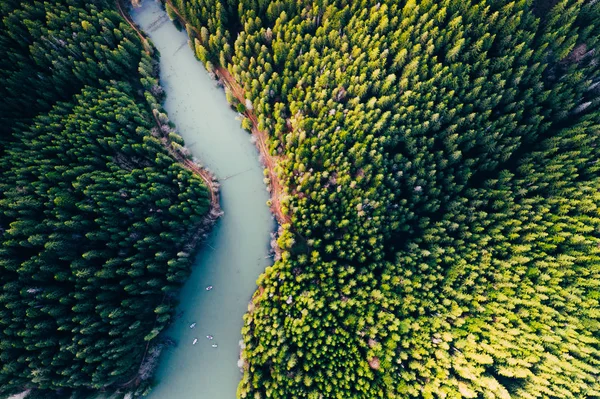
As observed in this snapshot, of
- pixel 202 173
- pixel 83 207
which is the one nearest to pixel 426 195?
pixel 202 173

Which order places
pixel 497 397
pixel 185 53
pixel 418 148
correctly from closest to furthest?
pixel 497 397 → pixel 418 148 → pixel 185 53

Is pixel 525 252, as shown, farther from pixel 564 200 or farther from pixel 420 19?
pixel 420 19

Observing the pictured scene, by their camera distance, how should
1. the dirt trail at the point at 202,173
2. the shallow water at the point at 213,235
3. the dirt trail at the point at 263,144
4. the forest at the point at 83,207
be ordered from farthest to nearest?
the dirt trail at the point at 202,173
the dirt trail at the point at 263,144
the shallow water at the point at 213,235
the forest at the point at 83,207

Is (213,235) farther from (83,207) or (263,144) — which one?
(83,207)

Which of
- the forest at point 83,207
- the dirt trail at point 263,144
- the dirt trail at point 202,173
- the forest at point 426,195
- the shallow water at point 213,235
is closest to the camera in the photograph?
the forest at point 83,207

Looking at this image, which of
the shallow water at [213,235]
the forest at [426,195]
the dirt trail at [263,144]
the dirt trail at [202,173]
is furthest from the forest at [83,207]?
the forest at [426,195]

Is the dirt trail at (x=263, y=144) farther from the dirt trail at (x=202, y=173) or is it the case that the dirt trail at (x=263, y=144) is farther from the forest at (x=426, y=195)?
the dirt trail at (x=202, y=173)

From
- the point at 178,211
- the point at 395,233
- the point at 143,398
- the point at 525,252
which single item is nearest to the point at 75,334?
the point at 143,398
